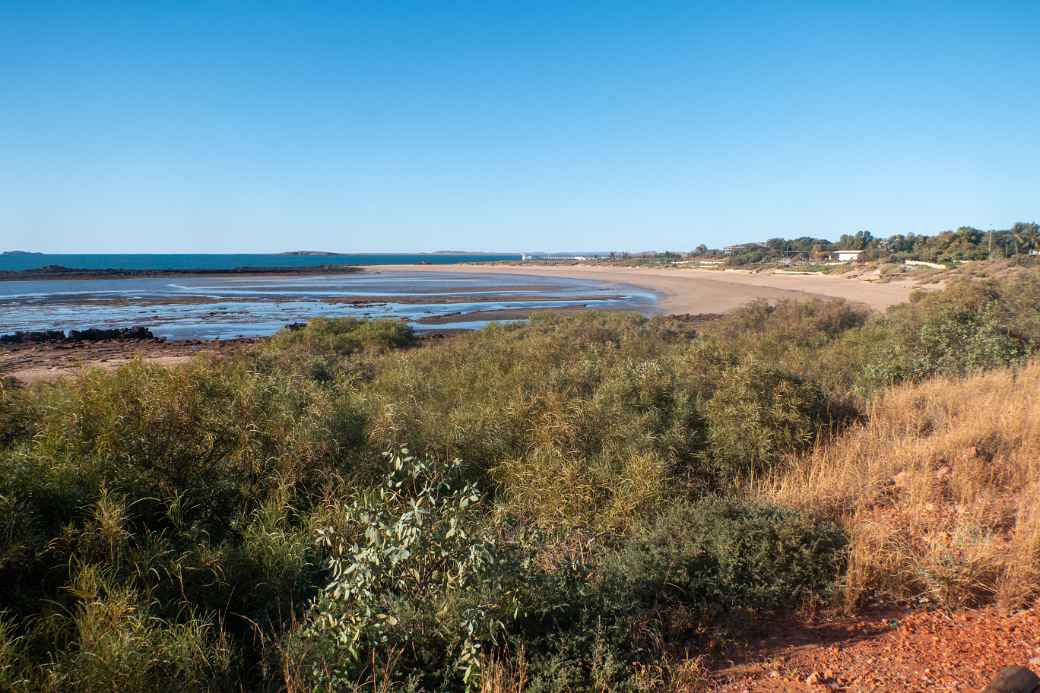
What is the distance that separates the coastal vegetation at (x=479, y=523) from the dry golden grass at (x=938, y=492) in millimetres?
28

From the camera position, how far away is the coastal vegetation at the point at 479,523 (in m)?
3.62

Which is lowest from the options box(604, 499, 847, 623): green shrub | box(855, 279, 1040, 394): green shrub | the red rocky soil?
the red rocky soil

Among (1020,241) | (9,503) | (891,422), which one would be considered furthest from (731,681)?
(1020,241)

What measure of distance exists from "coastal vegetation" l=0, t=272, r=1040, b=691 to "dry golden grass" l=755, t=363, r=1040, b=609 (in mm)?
28

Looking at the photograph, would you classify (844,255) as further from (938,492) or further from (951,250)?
(938,492)

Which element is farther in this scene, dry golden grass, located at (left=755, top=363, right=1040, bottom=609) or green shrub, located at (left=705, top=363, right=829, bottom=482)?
green shrub, located at (left=705, top=363, right=829, bottom=482)

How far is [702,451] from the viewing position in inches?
291

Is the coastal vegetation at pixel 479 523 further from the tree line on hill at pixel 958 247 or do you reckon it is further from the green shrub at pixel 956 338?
the tree line on hill at pixel 958 247

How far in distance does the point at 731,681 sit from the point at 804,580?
118 cm

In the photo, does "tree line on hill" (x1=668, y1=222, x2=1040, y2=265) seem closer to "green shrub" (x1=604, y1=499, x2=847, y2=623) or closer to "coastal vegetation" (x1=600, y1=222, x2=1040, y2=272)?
"coastal vegetation" (x1=600, y1=222, x2=1040, y2=272)

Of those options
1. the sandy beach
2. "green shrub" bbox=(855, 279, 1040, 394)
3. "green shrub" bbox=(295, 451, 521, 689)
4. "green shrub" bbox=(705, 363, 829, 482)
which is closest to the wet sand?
"green shrub" bbox=(705, 363, 829, 482)

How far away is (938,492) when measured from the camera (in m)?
5.95

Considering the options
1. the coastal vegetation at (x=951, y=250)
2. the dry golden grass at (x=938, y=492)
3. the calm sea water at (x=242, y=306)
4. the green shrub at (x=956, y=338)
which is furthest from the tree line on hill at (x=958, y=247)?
the dry golden grass at (x=938, y=492)

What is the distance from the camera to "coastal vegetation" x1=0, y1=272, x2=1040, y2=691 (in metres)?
3.62
